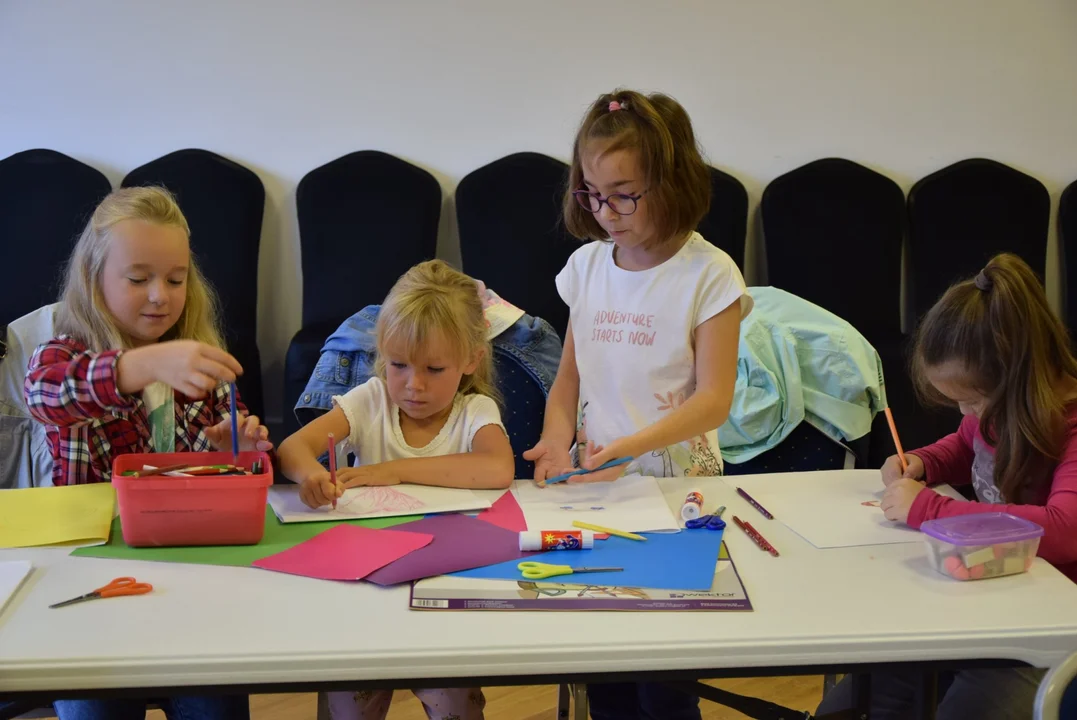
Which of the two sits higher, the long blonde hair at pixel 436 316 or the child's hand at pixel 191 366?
the long blonde hair at pixel 436 316

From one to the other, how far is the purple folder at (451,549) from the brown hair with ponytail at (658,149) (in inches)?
24.0

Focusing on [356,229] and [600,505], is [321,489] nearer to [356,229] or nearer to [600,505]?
[600,505]

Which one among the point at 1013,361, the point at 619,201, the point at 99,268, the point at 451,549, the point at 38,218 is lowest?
the point at 451,549

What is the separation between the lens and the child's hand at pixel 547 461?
5.21 ft

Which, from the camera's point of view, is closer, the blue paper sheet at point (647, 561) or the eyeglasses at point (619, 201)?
the blue paper sheet at point (647, 561)

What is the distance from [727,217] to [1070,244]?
1.21m

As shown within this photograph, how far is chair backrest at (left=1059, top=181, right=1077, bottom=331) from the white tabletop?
2458mm

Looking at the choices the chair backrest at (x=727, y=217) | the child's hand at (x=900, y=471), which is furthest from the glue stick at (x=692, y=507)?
the chair backrest at (x=727, y=217)

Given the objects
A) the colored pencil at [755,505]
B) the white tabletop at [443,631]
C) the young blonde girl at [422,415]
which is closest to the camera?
the white tabletop at [443,631]

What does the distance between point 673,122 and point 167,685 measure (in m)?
1.14

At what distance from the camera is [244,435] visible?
4.92ft

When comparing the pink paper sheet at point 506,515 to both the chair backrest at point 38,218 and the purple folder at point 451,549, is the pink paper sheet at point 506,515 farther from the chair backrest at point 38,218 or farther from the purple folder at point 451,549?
the chair backrest at point 38,218

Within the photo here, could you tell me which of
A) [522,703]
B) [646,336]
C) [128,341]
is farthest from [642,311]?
[522,703]

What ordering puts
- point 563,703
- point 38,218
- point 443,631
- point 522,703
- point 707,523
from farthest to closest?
point 38,218 → point 522,703 → point 563,703 → point 707,523 → point 443,631
